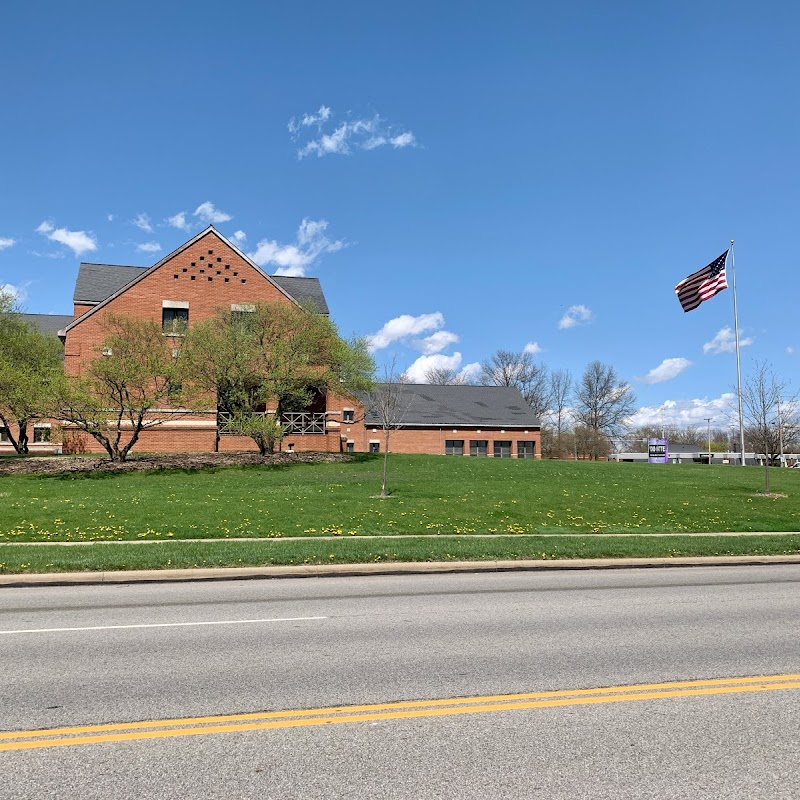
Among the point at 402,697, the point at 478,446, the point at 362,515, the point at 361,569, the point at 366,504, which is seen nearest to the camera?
the point at 402,697

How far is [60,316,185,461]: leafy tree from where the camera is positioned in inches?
1104

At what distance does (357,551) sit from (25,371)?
73.9ft

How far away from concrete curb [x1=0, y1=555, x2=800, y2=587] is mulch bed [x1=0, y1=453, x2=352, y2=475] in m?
18.4

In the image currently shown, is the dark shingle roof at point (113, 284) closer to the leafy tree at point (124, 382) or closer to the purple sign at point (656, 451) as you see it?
the leafy tree at point (124, 382)

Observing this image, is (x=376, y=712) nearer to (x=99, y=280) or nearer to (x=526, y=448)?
(x=99, y=280)

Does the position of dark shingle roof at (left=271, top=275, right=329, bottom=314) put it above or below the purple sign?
above

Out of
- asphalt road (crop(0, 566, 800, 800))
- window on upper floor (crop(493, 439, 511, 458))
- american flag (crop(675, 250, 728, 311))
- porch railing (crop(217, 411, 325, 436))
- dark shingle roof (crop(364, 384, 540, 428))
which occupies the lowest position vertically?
asphalt road (crop(0, 566, 800, 800))

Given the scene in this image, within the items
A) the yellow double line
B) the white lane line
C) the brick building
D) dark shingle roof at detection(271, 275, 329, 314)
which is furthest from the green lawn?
dark shingle roof at detection(271, 275, 329, 314)

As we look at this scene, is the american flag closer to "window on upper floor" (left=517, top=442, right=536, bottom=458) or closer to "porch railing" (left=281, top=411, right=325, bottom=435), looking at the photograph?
"porch railing" (left=281, top=411, right=325, bottom=435)

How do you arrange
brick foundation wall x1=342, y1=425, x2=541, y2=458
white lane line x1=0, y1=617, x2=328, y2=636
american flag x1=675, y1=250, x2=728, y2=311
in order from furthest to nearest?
brick foundation wall x1=342, y1=425, x2=541, y2=458 → american flag x1=675, y1=250, x2=728, y2=311 → white lane line x1=0, y1=617, x2=328, y2=636

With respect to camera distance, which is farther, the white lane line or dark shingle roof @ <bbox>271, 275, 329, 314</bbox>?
dark shingle roof @ <bbox>271, 275, 329, 314</bbox>

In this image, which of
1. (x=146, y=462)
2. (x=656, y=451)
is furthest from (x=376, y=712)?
(x=656, y=451)

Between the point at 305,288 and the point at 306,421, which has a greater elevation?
the point at 305,288

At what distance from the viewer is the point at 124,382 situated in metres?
28.6
